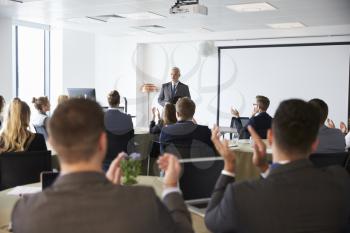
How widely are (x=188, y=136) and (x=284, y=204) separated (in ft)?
10.0

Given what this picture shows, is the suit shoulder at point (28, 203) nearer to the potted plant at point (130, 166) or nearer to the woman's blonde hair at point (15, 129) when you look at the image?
the potted plant at point (130, 166)

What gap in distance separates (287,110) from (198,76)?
964cm

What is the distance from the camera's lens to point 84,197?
50.3 inches

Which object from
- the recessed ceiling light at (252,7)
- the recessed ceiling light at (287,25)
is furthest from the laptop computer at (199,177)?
the recessed ceiling light at (287,25)

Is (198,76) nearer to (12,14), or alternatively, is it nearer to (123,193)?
(12,14)

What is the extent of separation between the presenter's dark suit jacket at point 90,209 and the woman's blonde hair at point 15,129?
8.48 ft

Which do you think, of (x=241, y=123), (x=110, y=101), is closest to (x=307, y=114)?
(x=110, y=101)

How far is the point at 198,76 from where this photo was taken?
37.0 feet

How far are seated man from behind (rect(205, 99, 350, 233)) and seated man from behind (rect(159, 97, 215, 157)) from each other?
2769mm

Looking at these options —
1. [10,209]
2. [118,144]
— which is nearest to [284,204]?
[10,209]

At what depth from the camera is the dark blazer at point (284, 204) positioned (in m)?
1.55

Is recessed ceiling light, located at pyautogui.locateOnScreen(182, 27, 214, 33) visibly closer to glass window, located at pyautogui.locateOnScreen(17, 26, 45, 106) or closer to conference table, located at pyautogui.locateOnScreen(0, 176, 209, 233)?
glass window, located at pyautogui.locateOnScreen(17, 26, 45, 106)

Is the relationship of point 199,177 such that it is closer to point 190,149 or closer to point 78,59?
point 190,149

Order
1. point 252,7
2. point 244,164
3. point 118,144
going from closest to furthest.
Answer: point 244,164 < point 118,144 < point 252,7
